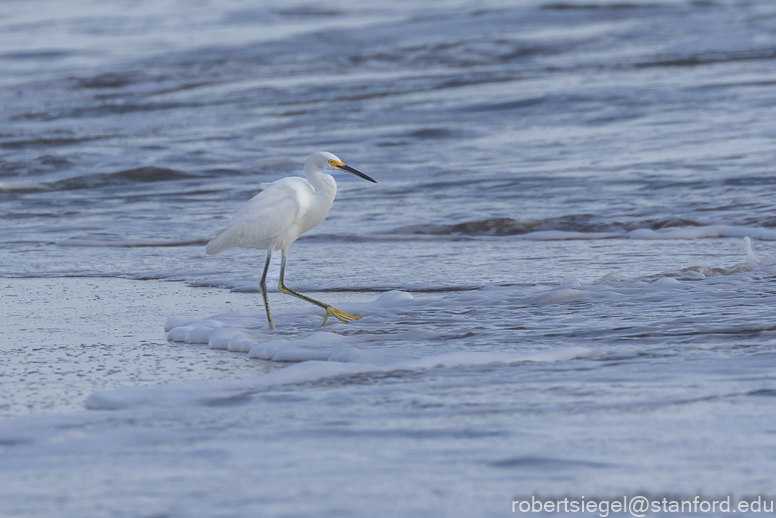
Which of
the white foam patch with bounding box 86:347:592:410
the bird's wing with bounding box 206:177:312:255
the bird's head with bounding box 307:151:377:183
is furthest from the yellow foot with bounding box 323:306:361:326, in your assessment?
the white foam patch with bounding box 86:347:592:410

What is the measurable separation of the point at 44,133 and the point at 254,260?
9.00 metres

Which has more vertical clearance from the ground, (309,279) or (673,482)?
(673,482)

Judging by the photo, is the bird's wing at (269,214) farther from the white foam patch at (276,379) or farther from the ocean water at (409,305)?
the white foam patch at (276,379)

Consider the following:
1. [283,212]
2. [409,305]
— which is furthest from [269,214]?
[409,305]

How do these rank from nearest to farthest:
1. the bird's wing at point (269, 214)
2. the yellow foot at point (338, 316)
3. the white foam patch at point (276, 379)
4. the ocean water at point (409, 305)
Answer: the ocean water at point (409, 305) < the white foam patch at point (276, 379) < the yellow foot at point (338, 316) < the bird's wing at point (269, 214)

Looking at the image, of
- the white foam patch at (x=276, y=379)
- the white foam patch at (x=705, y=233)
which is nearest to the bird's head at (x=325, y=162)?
the white foam patch at (x=276, y=379)

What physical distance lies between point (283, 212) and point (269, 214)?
0.22ft

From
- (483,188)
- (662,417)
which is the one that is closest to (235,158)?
(483,188)

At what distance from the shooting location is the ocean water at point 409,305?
2.74m

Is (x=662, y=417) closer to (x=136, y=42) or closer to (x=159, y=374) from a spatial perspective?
(x=159, y=374)

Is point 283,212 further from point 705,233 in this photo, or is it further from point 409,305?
point 705,233

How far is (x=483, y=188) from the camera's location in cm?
904

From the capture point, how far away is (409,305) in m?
5.05

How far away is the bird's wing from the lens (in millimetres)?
4953
